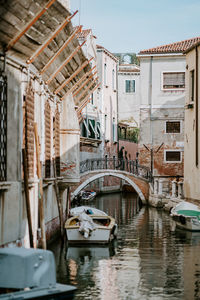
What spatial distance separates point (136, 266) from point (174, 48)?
2134 centimetres

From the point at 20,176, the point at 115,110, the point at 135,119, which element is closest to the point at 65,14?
the point at 20,176

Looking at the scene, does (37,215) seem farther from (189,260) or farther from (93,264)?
(189,260)

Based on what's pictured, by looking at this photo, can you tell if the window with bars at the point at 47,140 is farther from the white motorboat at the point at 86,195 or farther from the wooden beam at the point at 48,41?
the white motorboat at the point at 86,195

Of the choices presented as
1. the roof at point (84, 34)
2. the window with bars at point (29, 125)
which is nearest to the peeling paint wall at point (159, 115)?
the roof at point (84, 34)

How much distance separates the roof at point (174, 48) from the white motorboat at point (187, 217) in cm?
1348

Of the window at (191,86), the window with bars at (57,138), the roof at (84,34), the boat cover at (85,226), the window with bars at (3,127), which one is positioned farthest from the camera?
the roof at (84,34)

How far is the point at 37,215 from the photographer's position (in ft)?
42.9

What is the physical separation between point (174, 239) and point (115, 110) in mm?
26908

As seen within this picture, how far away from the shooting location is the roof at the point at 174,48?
32000mm

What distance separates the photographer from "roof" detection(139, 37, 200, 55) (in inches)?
1260

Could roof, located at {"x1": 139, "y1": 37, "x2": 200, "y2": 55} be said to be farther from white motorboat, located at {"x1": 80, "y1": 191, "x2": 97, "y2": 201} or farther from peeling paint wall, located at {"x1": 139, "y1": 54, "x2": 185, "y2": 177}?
white motorboat, located at {"x1": 80, "y1": 191, "x2": 97, "y2": 201}

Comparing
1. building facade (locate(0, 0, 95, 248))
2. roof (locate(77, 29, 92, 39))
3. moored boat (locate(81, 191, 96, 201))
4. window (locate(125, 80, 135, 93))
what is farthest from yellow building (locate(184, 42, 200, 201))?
window (locate(125, 80, 135, 93))

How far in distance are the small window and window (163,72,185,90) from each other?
3359 millimetres

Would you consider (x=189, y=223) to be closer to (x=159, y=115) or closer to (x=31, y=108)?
(x=31, y=108)
